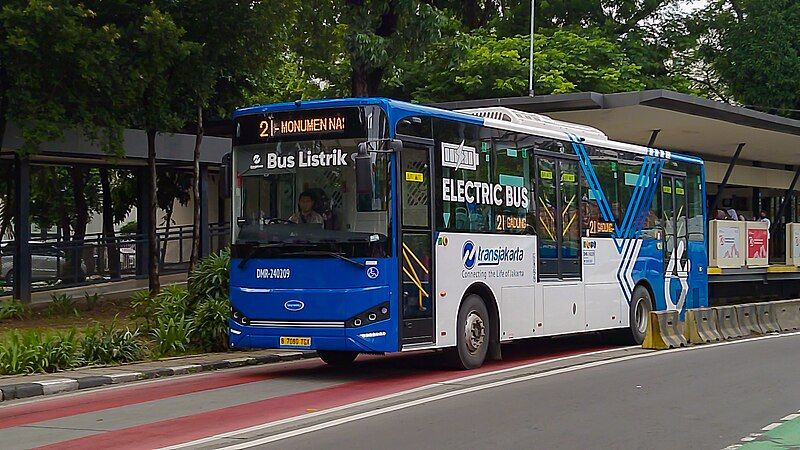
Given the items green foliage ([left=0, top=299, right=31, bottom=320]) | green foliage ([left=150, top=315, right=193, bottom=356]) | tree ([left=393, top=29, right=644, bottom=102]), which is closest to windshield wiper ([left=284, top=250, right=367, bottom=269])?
green foliage ([left=150, top=315, right=193, bottom=356])

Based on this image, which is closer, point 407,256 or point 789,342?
point 407,256

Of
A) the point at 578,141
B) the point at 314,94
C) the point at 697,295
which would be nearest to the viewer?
the point at 578,141

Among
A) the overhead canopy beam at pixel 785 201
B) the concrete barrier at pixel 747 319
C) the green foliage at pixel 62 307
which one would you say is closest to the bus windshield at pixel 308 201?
the green foliage at pixel 62 307

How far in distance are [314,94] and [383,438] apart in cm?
2933

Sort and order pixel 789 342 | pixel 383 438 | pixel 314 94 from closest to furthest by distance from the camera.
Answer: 1. pixel 383 438
2. pixel 789 342
3. pixel 314 94

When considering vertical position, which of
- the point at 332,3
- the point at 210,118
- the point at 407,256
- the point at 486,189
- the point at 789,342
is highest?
the point at 332,3

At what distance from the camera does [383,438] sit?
9586 mm

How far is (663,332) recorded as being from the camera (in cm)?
1878

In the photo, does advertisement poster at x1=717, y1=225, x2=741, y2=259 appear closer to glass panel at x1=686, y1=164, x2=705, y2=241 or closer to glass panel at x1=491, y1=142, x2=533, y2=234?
glass panel at x1=686, y1=164, x2=705, y2=241

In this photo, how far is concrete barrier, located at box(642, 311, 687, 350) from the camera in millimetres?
18609

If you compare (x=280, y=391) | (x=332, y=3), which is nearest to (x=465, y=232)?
(x=280, y=391)

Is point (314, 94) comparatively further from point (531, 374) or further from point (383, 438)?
point (383, 438)

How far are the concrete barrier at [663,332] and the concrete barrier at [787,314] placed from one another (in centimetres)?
497

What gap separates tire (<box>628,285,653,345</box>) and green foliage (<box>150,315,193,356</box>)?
7.88 m
